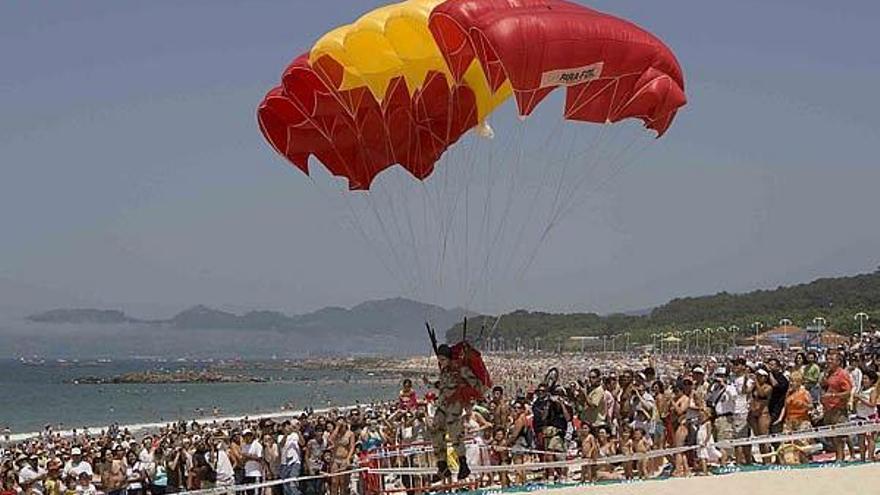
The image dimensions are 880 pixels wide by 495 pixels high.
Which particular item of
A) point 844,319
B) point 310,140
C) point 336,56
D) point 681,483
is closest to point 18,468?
point 310,140

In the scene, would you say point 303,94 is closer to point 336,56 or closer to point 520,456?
point 336,56

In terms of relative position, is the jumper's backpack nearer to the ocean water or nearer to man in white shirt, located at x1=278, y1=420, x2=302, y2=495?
man in white shirt, located at x1=278, y1=420, x2=302, y2=495

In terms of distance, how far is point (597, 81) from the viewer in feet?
39.4

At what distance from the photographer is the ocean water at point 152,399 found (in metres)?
63.6

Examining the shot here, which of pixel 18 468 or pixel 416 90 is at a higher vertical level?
pixel 416 90

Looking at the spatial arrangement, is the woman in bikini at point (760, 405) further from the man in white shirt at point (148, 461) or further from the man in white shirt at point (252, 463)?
the man in white shirt at point (148, 461)

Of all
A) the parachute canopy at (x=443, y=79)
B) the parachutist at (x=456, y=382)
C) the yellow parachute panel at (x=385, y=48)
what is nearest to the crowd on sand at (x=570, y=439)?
the parachutist at (x=456, y=382)

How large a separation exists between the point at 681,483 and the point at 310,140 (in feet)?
18.4

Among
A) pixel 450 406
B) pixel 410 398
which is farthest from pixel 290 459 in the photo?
pixel 450 406

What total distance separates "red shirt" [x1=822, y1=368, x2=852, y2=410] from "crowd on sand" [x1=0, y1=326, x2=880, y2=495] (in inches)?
0.5

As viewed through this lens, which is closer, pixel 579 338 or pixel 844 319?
pixel 844 319

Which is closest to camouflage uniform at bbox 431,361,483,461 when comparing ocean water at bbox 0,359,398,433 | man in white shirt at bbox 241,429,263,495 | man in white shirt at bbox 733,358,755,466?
man in white shirt at bbox 241,429,263,495

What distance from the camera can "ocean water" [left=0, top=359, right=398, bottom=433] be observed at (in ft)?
209

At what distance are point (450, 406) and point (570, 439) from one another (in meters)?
4.27
